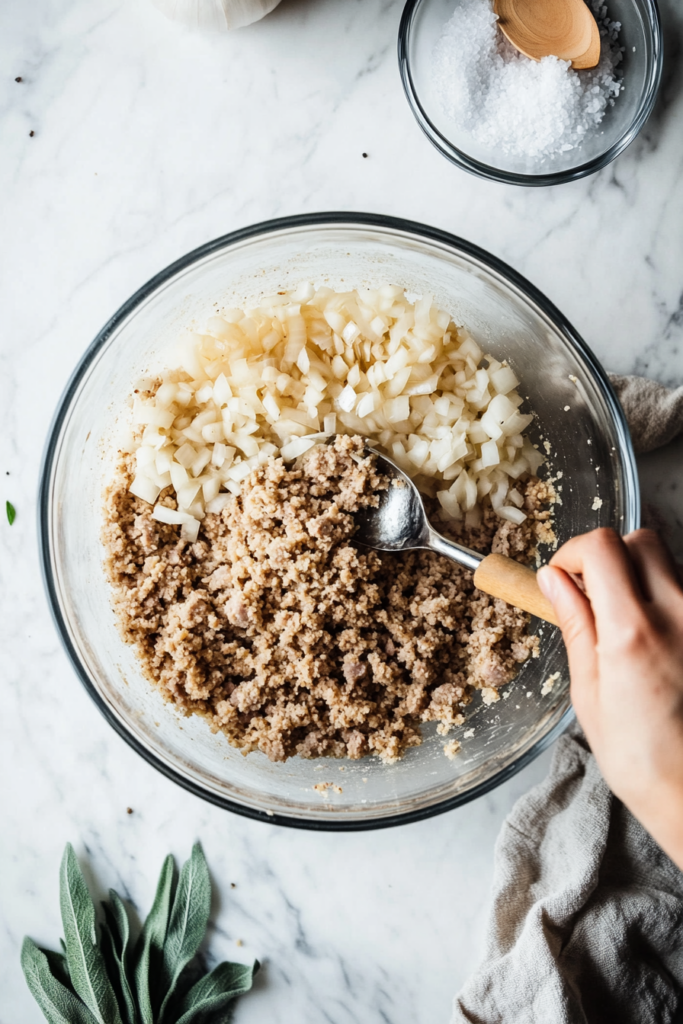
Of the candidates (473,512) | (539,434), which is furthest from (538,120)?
(473,512)

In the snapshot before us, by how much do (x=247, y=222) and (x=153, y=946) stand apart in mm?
1900

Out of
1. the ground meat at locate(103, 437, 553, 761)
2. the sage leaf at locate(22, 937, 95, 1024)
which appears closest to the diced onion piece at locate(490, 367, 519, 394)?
the ground meat at locate(103, 437, 553, 761)

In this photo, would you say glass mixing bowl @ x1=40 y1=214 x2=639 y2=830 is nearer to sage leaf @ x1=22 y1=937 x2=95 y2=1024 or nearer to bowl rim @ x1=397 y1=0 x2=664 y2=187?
bowl rim @ x1=397 y1=0 x2=664 y2=187

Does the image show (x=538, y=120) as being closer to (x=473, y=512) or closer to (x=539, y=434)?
(x=539, y=434)

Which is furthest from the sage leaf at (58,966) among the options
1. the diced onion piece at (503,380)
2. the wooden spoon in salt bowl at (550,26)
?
the wooden spoon in salt bowl at (550,26)

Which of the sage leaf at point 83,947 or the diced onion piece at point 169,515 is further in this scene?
the sage leaf at point 83,947

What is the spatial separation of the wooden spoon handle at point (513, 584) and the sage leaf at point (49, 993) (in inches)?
59.8

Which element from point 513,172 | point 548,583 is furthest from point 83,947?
point 513,172

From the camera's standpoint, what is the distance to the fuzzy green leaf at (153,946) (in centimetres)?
188

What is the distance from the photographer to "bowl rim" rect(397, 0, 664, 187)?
75.1 inches

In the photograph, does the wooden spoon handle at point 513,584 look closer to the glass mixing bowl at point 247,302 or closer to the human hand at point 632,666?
the human hand at point 632,666

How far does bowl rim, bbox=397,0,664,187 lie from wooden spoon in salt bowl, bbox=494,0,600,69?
6.1 inches

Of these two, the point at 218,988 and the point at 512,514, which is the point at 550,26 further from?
the point at 218,988

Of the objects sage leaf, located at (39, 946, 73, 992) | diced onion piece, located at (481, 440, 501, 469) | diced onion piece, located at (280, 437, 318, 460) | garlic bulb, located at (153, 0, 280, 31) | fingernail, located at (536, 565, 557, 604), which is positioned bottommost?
sage leaf, located at (39, 946, 73, 992)
